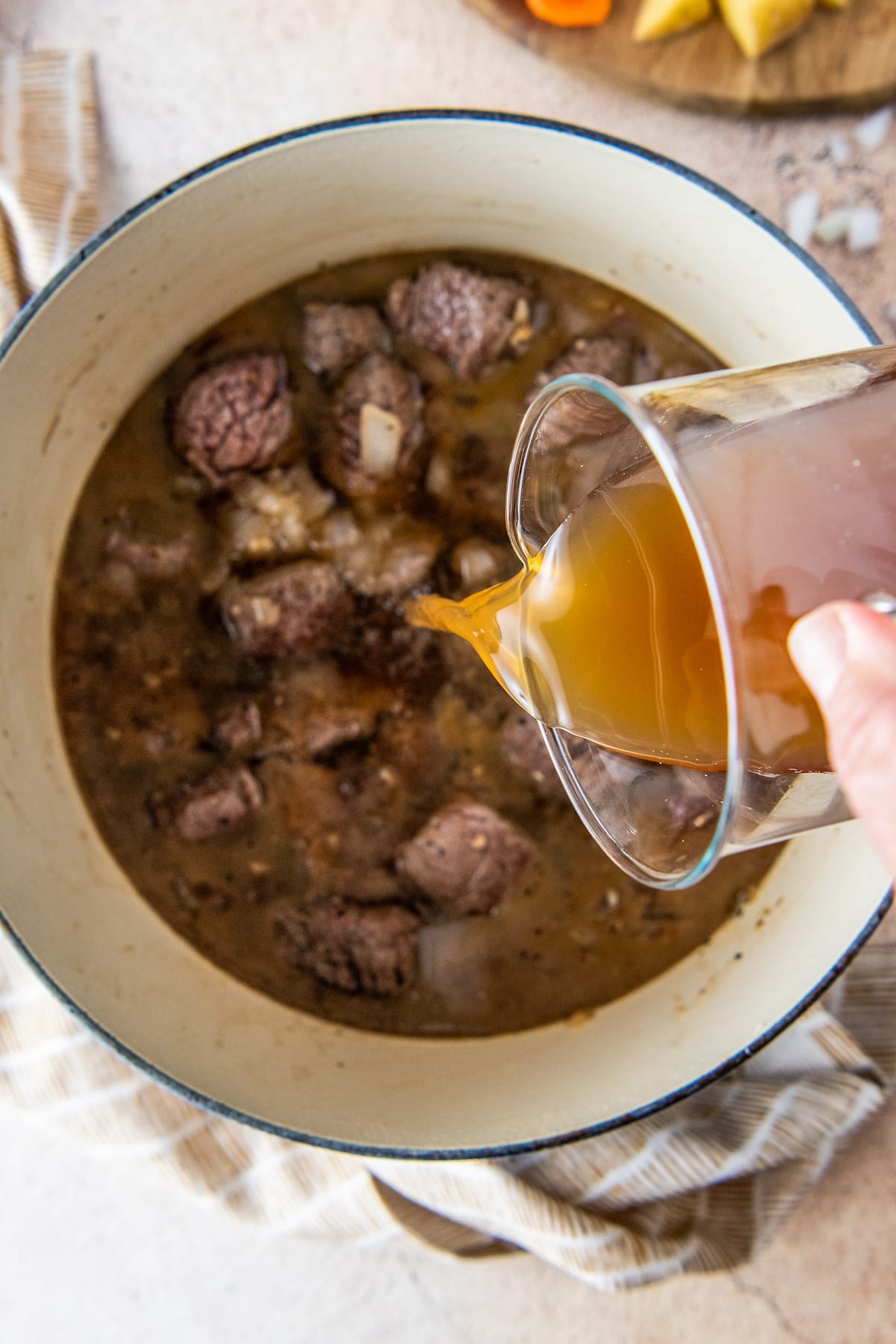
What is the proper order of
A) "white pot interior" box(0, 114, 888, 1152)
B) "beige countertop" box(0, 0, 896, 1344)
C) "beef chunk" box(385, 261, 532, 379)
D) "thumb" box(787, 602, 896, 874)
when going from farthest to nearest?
1. "beige countertop" box(0, 0, 896, 1344)
2. "beef chunk" box(385, 261, 532, 379)
3. "white pot interior" box(0, 114, 888, 1152)
4. "thumb" box(787, 602, 896, 874)

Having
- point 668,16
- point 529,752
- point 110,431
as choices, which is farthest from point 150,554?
point 668,16

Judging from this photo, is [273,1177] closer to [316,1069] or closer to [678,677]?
[316,1069]

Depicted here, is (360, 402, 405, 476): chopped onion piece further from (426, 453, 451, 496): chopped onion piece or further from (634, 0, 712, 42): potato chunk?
(634, 0, 712, 42): potato chunk

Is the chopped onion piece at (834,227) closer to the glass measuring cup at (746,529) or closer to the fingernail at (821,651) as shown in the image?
the glass measuring cup at (746,529)

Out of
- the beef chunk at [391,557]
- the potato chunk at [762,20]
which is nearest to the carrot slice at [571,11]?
the potato chunk at [762,20]

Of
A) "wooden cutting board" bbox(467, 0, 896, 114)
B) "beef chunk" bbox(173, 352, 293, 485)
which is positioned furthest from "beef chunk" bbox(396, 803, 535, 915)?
"wooden cutting board" bbox(467, 0, 896, 114)

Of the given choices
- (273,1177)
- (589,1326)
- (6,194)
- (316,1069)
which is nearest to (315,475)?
(6,194)
